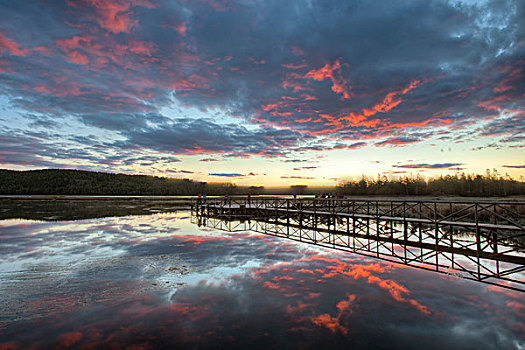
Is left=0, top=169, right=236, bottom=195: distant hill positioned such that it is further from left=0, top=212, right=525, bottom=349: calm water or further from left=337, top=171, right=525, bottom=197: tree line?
left=0, top=212, right=525, bottom=349: calm water

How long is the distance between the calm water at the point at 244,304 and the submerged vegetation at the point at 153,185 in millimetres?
88919

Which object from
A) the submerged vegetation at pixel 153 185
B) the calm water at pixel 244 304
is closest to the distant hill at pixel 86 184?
the submerged vegetation at pixel 153 185

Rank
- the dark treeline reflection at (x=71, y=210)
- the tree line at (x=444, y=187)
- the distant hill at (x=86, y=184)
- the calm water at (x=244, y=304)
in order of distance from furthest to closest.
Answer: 1. the distant hill at (x=86, y=184)
2. the tree line at (x=444, y=187)
3. the dark treeline reflection at (x=71, y=210)
4. the calm water at (x=244, y=304)

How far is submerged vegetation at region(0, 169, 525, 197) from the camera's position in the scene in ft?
291

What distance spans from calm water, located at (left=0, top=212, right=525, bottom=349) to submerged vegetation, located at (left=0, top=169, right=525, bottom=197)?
8892 centimetres

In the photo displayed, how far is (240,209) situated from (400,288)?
2571 cm

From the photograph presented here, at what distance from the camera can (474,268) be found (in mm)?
9805

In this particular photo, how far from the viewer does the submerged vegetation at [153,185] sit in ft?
291

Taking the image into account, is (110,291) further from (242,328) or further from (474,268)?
(474,268)

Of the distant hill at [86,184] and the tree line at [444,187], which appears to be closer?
the tree line at [444,187]

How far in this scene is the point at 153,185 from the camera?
149125mm

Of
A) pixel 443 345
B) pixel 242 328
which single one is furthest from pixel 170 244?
pixel 443 345

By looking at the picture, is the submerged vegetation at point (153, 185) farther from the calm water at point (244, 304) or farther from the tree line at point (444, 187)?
the calm water at point (244, 304)

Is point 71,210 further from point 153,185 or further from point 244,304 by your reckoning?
point 153,185
